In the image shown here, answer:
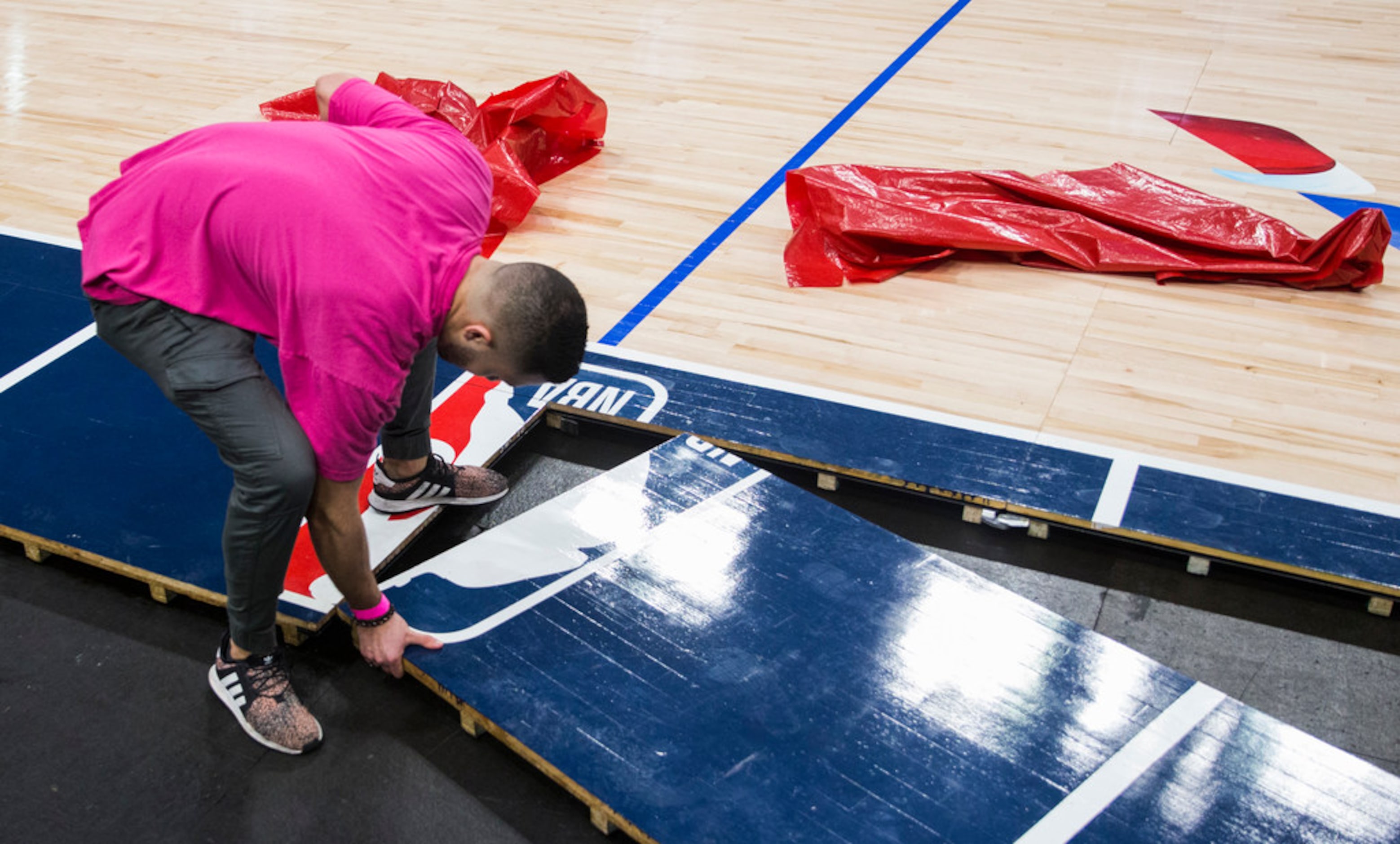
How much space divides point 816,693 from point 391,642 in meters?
0.93

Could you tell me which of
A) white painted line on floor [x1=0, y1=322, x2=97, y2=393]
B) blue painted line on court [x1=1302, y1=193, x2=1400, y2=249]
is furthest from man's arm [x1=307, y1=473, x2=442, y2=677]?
blue painted line on court [x1=1302, y1=193, x2=1400, y2=249]

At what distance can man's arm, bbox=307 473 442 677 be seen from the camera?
238cm

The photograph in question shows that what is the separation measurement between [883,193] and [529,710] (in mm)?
2664

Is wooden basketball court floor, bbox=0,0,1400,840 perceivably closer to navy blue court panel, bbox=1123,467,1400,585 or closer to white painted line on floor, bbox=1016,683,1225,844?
navy blue court panel, bbox=1123,467,1400,585

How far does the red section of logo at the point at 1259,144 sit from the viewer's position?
5234 millimetres

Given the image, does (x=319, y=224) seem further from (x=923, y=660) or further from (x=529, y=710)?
(x=923, y=660)

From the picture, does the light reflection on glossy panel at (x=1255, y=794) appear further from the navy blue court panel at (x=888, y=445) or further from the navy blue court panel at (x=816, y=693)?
the navy blue court panel at (x=888, y=445)

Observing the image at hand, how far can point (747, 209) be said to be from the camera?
4938 millimetres

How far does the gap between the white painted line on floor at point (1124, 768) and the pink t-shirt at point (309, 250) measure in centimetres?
148

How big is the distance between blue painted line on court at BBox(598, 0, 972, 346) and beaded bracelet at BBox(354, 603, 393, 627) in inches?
61.4

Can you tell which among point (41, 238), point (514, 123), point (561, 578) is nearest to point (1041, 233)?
point (514, 123)

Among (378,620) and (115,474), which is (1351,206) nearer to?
(378,620)

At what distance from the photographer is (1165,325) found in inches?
163

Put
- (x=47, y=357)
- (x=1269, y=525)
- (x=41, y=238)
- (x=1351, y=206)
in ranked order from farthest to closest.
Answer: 1. (x=1351, y=206)
2. (x=41, y=238)
3. (x=47, y=357)
4. (x=1269, y=525)
